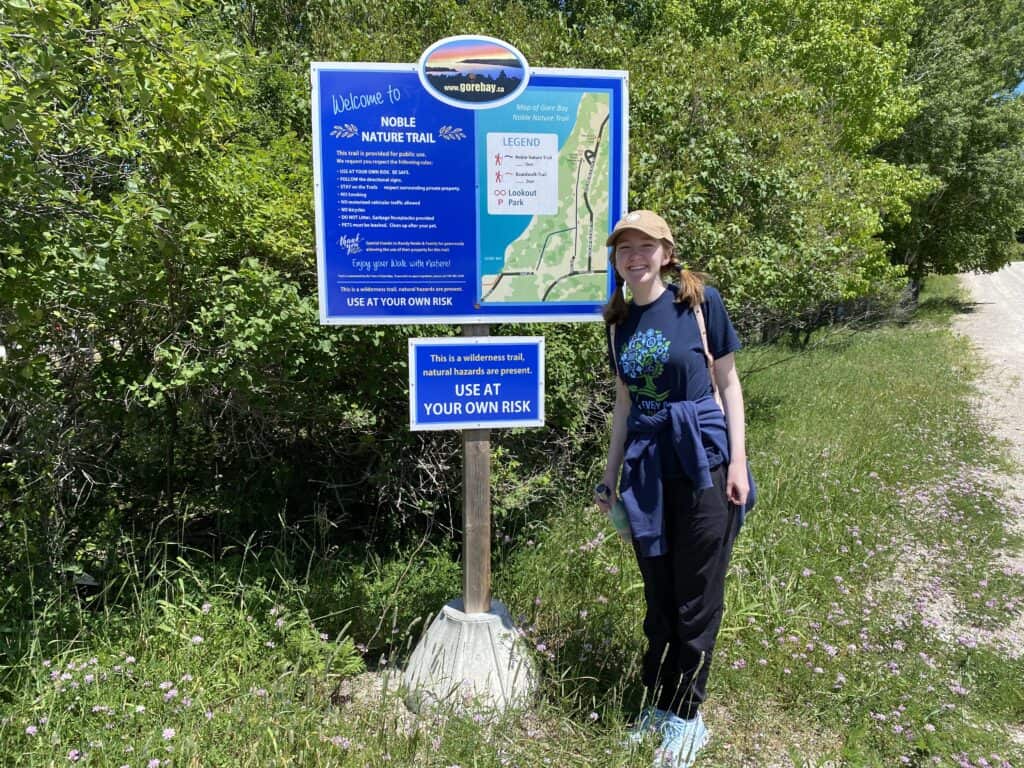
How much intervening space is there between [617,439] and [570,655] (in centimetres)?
111

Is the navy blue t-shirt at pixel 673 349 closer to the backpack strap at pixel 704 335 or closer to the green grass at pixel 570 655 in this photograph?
the backpack strap at pixel 704 335

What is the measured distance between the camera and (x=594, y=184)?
2863mm

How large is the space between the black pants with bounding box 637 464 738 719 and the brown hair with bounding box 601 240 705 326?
0.60 meters

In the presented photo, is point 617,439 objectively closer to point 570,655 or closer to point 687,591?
point 687,591

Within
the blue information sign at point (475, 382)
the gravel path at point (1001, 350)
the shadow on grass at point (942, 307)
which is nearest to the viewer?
the blue information sign at point (475, 382)

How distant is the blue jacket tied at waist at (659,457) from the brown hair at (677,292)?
14.1 inches

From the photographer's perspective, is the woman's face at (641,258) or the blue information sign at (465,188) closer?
the woman's face at (641,258)

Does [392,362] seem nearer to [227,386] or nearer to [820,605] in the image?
[227,386]

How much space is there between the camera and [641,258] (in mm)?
2471

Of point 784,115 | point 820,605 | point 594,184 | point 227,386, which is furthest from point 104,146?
point 784,115

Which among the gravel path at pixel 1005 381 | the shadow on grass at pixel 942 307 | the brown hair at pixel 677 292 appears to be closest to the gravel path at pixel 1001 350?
the gravel path at pixel 1005 381

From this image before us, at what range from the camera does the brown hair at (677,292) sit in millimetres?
2422

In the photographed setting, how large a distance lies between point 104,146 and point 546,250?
5.77ft

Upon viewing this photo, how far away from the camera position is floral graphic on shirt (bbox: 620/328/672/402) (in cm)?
243
